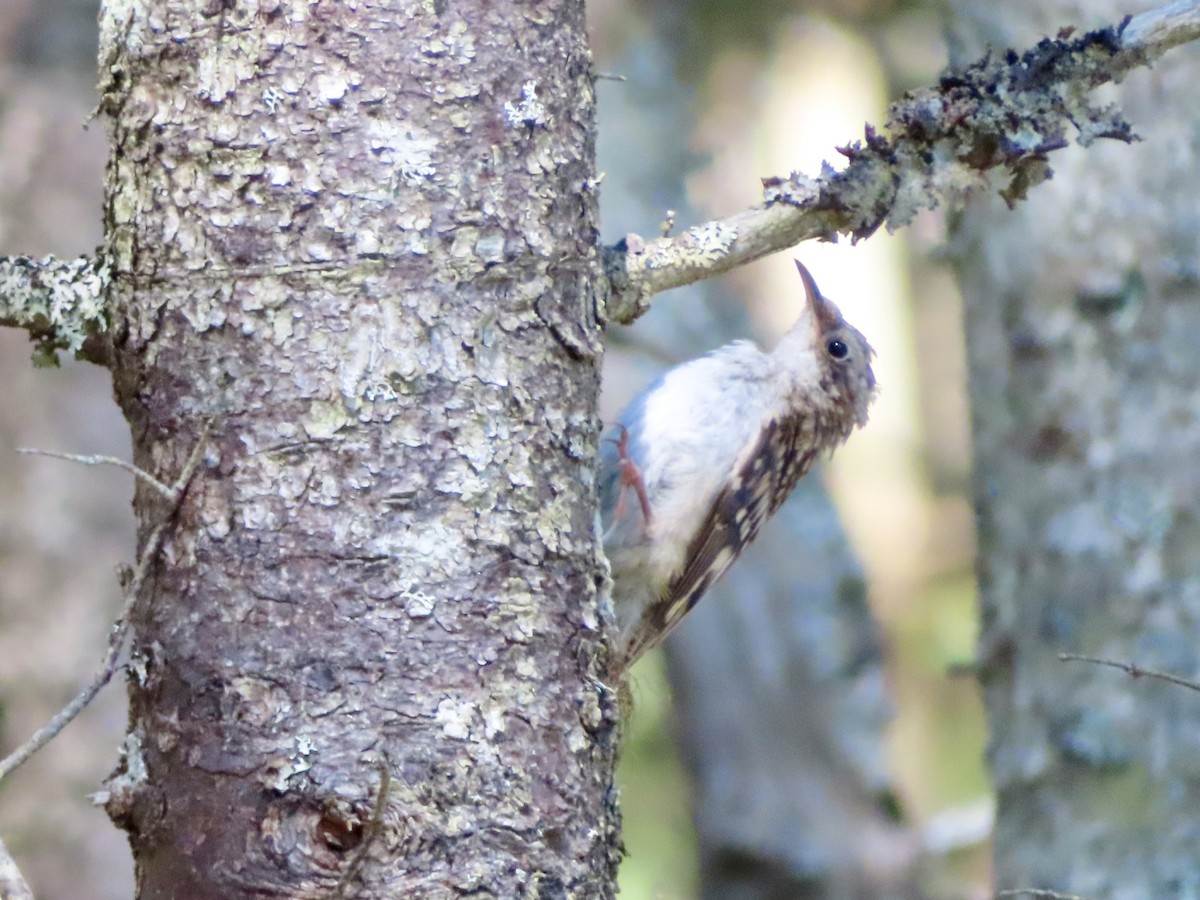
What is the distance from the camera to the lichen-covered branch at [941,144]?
2605mm

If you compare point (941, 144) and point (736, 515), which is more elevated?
point (736, 515)

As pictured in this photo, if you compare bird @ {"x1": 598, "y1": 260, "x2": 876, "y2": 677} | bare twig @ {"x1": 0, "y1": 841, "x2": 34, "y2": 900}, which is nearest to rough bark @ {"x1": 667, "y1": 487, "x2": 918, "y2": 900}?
bird @ {"x1": 598, "y1": 260, "x2": 876, "y2": 677}

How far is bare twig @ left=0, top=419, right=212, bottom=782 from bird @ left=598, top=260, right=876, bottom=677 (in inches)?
79.0

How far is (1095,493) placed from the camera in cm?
481

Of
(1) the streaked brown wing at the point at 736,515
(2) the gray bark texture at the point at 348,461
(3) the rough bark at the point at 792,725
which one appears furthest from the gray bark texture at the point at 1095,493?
(2) the gray bark texture at the point at 348,461

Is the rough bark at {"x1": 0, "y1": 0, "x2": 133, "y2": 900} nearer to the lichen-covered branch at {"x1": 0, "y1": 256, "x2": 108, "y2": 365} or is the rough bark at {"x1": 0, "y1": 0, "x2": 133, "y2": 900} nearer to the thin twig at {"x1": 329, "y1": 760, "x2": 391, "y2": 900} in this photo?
the lichen-covered branch at {"x1": 0, "y1": 256, "x2": 108, "y2": 365}

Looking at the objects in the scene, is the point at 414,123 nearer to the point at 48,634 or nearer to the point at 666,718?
the point at 48,634

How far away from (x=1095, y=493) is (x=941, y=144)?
97.6 inches

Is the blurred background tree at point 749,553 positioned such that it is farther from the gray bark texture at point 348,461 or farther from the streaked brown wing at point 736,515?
the gray bark texture at point 348,461

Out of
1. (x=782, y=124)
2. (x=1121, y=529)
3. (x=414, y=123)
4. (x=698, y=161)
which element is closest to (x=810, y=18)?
(x=782, y=124)

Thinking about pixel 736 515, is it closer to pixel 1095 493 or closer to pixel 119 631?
pixel 1095 493

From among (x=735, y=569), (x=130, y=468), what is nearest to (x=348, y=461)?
(x=130, y=468)

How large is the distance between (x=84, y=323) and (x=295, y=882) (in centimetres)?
93

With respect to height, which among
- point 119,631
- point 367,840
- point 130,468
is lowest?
point 367,840
